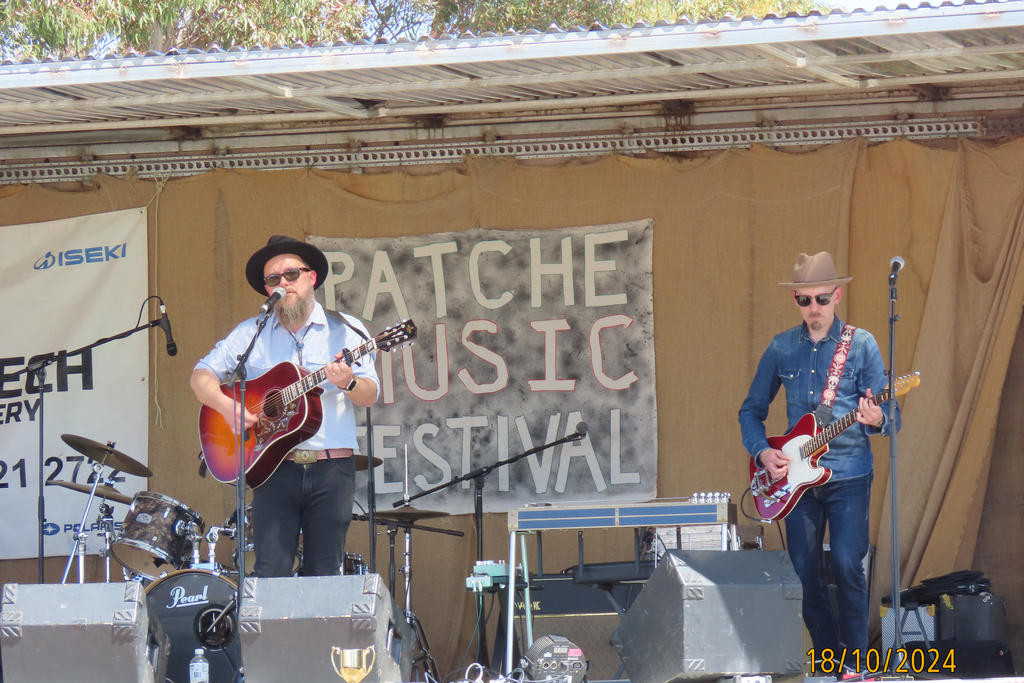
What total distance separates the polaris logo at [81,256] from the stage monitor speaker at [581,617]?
3260mm

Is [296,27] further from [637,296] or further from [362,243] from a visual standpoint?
[637,296]

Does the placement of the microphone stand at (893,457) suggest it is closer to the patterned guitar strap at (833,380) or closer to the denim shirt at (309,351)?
the patterned guitar strap at (833,380)

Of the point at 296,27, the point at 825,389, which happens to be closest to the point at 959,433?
the point at 825,389

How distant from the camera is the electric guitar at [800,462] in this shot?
18.0 feet

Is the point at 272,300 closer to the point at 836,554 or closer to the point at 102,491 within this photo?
the point at 102,491

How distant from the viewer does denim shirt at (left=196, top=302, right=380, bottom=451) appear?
531 cm

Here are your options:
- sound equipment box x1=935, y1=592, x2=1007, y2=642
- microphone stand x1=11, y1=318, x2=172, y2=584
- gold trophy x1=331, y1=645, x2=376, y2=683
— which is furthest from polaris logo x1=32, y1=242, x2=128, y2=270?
sound equipment box x1=935, y1=592, x2=1007, y2=642

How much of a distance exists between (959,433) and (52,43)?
929cm

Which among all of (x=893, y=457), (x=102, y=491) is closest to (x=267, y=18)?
(x=102, y=491)

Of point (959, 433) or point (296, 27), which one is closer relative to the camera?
point (959, 433)

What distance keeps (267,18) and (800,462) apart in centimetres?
913

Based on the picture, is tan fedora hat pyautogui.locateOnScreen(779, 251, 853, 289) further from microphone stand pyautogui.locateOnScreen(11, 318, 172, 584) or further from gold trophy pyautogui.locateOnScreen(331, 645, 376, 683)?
microphone stand pyautogui.locateOnScreen(11, 318, 172, 584)

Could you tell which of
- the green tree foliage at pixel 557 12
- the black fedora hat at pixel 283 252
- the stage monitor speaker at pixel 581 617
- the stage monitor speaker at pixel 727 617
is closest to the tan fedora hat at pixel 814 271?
the stage monitor speaker at pixel 727 617

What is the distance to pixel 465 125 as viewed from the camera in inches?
290
